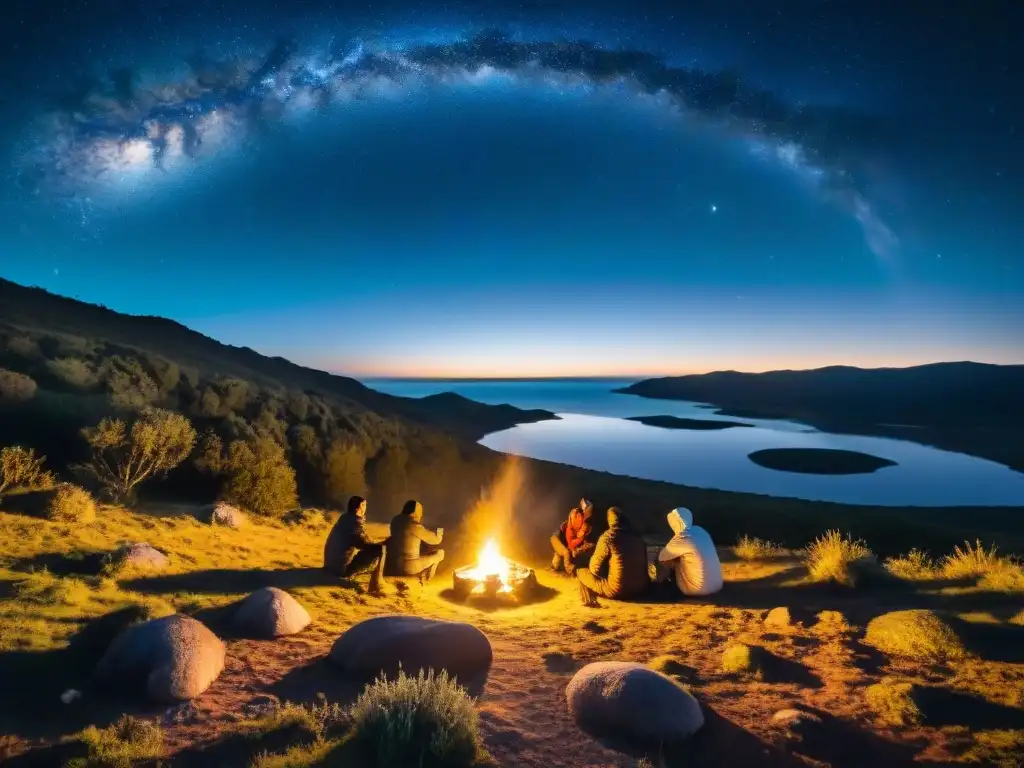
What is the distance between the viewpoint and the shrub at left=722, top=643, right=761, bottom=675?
5637 millimetres

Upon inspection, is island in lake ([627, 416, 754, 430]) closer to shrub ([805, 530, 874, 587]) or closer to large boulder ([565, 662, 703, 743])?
shrub ([805, 530, 874, 587])

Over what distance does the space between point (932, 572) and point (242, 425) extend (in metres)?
17.7

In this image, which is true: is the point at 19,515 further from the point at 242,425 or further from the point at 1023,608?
the point at 1023,608

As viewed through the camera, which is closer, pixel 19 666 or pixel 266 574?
pixel 19 666

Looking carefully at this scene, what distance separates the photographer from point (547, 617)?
809 centimetres

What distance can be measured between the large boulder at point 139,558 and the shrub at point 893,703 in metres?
8.74

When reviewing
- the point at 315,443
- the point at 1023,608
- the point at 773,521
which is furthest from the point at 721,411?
the point at 1023,608

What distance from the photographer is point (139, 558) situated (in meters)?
7.81

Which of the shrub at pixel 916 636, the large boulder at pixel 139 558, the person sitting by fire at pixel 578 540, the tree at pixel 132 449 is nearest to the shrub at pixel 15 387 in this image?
the tree at pixel 132 449

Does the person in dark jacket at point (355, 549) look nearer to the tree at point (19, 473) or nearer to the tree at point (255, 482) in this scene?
the tree at point (19, 473)

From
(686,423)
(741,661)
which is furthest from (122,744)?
(686,423)

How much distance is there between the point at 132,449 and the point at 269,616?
26.3 feet

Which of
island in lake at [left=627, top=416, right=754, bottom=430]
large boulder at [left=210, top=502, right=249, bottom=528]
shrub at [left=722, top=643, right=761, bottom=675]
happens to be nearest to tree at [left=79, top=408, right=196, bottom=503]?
large boulder at [left=210, top=502, right=249, bottom=528]

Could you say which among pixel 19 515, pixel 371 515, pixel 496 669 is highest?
pixel 19 515
